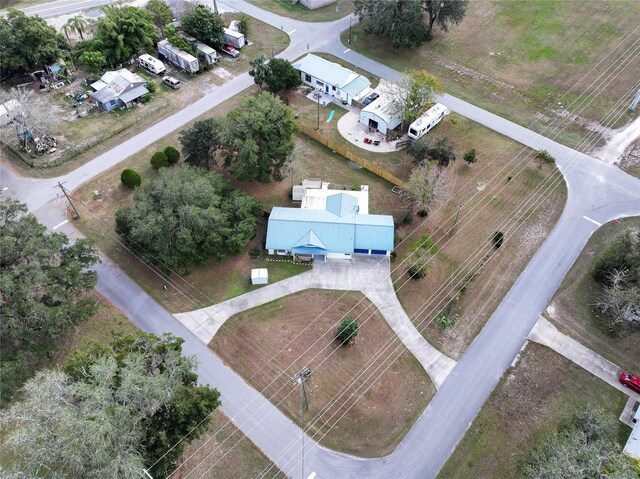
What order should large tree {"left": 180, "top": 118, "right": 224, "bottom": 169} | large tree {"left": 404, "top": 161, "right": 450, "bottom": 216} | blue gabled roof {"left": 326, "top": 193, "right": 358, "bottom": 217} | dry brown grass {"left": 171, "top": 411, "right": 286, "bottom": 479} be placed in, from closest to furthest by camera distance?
1. dry brown grass {"left": 171, "top": 411, "right": 286, "bottom": 479}
2. large tree {"left": 404, "top": 161, "right": 450, "bottom": 216}
3. blue gabled roof {"left": 326, "top": 193, "right": 358, "bottom": 217}
4. large tree {"left": 180, "top": 118, "right": 224, "bottom": 169}

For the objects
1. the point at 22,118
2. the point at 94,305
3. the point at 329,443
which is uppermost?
the point at 22,118

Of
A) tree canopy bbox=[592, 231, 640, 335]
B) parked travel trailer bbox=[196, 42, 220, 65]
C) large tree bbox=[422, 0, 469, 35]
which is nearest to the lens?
tree canopy bbox=[592, 231, 640, 335]

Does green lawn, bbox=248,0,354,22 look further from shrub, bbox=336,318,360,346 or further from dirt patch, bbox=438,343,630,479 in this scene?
dirt patch, bbox=438,343,630,479

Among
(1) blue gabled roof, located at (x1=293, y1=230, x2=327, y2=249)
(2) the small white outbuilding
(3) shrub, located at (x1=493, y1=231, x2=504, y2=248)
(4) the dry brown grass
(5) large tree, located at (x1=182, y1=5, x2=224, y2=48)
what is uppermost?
(5) large tree, located at (x1=182, y1=5, x2=224, y2=48)

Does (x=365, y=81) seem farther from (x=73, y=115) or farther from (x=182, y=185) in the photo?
(x=73, y=115)

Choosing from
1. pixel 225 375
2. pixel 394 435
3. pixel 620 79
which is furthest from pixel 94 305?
pixel 620 79

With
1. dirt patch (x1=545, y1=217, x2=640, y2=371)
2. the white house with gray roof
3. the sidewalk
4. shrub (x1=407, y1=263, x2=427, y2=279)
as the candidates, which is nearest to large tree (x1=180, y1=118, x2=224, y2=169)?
the white house with gray roof
